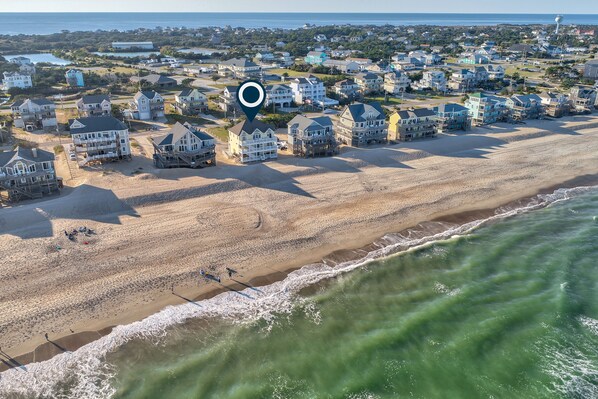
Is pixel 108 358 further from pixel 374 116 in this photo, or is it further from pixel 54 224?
pixel 374 116

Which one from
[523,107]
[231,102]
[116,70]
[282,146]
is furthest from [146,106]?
[523,107]

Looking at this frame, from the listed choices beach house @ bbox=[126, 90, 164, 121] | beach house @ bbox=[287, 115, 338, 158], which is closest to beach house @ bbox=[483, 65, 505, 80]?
beach house @ bbox=[287, 115, 338, 158]

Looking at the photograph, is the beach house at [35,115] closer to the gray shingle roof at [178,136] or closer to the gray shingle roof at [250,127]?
the gray shingle roof at [178,136]

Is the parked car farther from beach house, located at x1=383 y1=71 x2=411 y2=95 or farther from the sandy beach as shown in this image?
beach house, located at x1=383 y1=71 x2=411 y2=95

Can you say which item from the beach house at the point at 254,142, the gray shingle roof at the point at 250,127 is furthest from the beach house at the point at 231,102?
the gray shingle roof at the point at 250,127

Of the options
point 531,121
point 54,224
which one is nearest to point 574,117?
point 531,121

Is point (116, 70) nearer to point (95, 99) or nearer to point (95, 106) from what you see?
point (95, 99)
